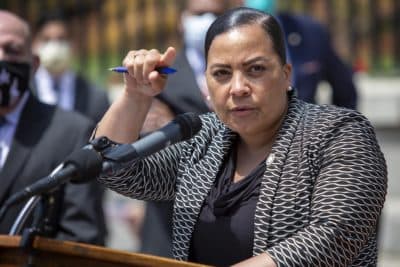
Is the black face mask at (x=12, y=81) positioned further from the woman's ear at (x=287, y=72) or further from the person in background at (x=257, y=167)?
the woman's ear at (x=287, y=72)

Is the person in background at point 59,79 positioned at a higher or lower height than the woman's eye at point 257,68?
lower

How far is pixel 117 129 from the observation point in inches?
143

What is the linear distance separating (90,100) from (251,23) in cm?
425

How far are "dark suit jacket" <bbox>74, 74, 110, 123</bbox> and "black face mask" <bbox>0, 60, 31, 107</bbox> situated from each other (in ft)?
7.58

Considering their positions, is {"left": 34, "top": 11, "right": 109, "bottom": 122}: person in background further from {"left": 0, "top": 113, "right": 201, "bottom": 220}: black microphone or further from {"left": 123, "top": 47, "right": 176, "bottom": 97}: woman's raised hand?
{"left": 0, "top": 113, "right": 201, "bottom": 220}: black microphone

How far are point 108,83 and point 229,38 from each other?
251 inches

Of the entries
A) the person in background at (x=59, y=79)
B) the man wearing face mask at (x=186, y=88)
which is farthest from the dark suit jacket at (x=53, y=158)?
the person in background at (x=59, y=79)

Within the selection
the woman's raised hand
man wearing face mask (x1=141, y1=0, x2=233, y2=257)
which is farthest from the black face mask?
the woman's raised hand

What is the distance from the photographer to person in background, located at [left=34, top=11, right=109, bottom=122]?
7.56 metres

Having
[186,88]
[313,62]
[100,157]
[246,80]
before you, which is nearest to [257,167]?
[246,80]

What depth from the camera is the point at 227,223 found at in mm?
3430

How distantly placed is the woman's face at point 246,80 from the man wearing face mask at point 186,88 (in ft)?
6.49

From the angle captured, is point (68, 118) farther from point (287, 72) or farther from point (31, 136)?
point (287, 72)

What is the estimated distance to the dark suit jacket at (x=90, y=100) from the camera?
7.45m
